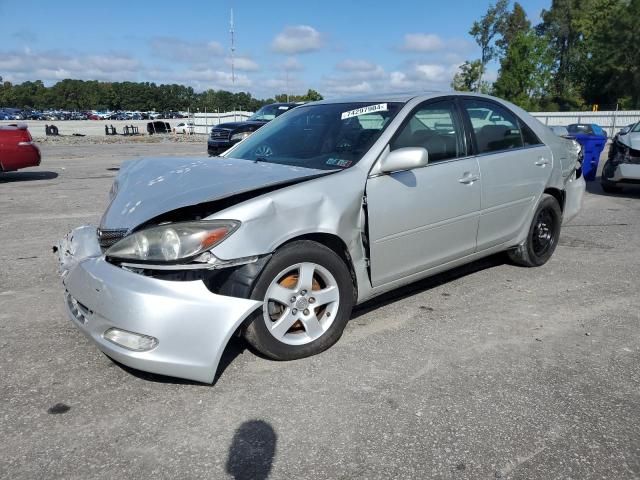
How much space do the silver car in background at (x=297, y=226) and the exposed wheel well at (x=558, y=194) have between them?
0.34m

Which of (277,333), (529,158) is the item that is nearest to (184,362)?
(277,333)

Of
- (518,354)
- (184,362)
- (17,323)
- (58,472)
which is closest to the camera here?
(58,472)

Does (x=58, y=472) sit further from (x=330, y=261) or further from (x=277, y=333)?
(x=330, y=261)

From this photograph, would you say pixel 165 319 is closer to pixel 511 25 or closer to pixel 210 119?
pixel 210 119

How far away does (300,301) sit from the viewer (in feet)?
10.4

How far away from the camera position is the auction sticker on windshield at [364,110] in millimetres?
3971

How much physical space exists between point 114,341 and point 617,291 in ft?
13.0

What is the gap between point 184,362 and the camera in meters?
2.72

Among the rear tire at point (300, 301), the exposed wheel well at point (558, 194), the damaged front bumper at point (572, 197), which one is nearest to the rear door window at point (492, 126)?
the exposed wheel well at point (558, 194)

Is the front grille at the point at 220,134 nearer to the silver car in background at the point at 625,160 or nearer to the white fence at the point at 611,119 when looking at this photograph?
the silver car in background at the point at 625,160

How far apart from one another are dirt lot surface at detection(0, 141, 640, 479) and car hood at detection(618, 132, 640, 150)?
17.9 feet

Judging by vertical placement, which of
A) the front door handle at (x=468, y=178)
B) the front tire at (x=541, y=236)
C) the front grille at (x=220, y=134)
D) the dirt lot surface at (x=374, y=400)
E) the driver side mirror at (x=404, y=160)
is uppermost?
the driver side mirror at (x=404, y=160)

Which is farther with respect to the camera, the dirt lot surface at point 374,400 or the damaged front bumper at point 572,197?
the damaged front bumper at point 572,197

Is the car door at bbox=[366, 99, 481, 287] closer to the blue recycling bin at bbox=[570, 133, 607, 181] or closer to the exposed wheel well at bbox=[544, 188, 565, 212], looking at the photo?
the exposed wheel well at bbox=[544, 188, 565, 212]
